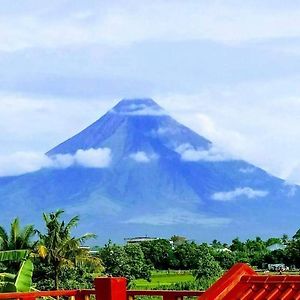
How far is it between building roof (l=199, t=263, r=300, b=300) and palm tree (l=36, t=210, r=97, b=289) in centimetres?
2917

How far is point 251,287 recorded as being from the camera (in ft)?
8.36

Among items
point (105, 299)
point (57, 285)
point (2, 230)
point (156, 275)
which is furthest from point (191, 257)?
point (105, 299)

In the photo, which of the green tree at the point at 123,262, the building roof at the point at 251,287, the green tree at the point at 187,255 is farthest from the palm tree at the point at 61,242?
the green tree at the point at 187,255

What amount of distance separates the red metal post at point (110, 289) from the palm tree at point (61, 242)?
28145 mm

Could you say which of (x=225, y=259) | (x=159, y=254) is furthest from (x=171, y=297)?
(x=225, y=259)

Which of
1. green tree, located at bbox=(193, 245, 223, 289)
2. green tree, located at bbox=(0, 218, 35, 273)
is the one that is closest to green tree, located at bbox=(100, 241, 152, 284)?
green tree, located at bbox=(193, 245, 223, 289)

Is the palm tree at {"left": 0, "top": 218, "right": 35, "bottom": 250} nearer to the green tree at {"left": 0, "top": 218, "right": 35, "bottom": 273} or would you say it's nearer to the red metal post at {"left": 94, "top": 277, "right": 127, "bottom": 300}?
the green tree at {"left": 0, "top": 218, "right": 35, "bottom": 273}

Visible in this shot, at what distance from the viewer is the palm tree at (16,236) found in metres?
26.1

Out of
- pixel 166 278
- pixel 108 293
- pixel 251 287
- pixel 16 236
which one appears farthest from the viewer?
pixel 166 278

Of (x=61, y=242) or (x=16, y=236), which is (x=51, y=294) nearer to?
(x=16, y=236)

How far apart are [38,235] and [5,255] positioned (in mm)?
17517

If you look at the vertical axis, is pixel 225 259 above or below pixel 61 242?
above

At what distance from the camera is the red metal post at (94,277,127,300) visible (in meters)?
3.44

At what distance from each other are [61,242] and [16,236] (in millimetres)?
5205
